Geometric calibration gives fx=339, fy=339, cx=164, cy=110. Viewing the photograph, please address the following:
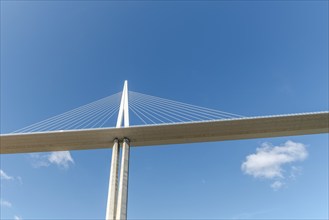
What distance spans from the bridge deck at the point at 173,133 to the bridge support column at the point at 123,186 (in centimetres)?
127

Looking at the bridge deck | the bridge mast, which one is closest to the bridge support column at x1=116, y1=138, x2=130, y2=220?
the bridge mast

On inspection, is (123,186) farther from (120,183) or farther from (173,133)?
(173,133)

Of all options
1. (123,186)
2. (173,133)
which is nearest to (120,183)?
(123,186)

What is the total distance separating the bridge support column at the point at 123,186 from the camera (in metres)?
21.4

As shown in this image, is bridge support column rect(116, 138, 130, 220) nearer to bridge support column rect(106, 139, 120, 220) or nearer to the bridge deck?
bridge support column rect(106, 139, 120, 220)

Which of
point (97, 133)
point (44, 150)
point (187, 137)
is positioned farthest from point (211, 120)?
point (44, 150)

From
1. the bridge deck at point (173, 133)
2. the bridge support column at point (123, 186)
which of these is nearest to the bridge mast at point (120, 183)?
the bridge support column at point (123, 186)

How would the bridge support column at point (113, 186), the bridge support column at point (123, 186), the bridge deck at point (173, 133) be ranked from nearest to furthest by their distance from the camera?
1. the bridge support column at point (123, 186)
2. the bridge support column at point (113, 186)
3. the bridge deck at point (173, 133)

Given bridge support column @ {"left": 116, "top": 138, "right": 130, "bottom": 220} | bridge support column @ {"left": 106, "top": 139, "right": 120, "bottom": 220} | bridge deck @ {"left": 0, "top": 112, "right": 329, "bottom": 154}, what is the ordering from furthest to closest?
bridge deck @ {"left": 0, "top": 112, "right": 329, "bottom": 154} → bridge support column @ {"left": 106, "top": 139, "right": 120, "bottom": 220} → bridge support column @ {"left": 116, "top": 138, "right": 130, "bottom": 220}

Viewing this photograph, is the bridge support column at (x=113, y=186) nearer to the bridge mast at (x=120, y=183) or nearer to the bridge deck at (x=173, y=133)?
the bridge mast at (x=120, y=183)

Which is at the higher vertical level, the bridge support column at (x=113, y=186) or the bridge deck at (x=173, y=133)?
the bridge deck at (x=173, y=133)

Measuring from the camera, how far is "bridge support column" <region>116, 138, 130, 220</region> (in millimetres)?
21406

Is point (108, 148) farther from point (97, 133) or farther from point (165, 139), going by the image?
point (165, 139)

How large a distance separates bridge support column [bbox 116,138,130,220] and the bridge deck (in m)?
1.27
